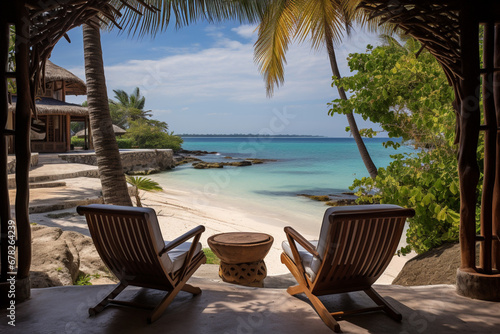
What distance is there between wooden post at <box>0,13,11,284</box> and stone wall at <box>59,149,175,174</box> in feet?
53.0

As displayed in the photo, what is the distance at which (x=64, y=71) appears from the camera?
64.8 ft

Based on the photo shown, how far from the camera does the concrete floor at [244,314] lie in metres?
2.57

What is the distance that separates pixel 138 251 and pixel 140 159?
21932 mm

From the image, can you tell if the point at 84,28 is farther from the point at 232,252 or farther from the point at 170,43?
the point at 170,43

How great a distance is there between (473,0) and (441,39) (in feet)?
1.13

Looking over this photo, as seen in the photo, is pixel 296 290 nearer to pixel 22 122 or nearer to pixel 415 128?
pixel 22 122

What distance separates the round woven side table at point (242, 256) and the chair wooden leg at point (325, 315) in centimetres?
107

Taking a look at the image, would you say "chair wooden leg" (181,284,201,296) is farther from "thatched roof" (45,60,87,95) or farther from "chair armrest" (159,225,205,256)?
"thatched roof" (45,60,87,95)

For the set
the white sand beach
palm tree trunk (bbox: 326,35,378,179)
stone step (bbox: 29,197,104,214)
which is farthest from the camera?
palm tree trunk (bbox: 326,35,378,179)

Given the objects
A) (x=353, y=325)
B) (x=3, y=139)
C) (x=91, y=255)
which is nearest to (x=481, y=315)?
(x=353, y=325)

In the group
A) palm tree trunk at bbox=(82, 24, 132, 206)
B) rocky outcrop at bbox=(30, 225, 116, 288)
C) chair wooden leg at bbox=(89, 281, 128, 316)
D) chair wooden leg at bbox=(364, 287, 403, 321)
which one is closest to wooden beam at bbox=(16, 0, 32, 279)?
chair wooden leg at bbox=(89, 281, 128, 316)

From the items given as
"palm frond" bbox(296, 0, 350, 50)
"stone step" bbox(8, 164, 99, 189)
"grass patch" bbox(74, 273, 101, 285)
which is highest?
"palm frond" bbox(296, 0, 350, 50)

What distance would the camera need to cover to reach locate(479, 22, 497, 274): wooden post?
3.07m

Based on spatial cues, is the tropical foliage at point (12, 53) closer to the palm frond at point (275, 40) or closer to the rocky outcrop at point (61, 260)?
the rocky outcrop at point (61, 260)
